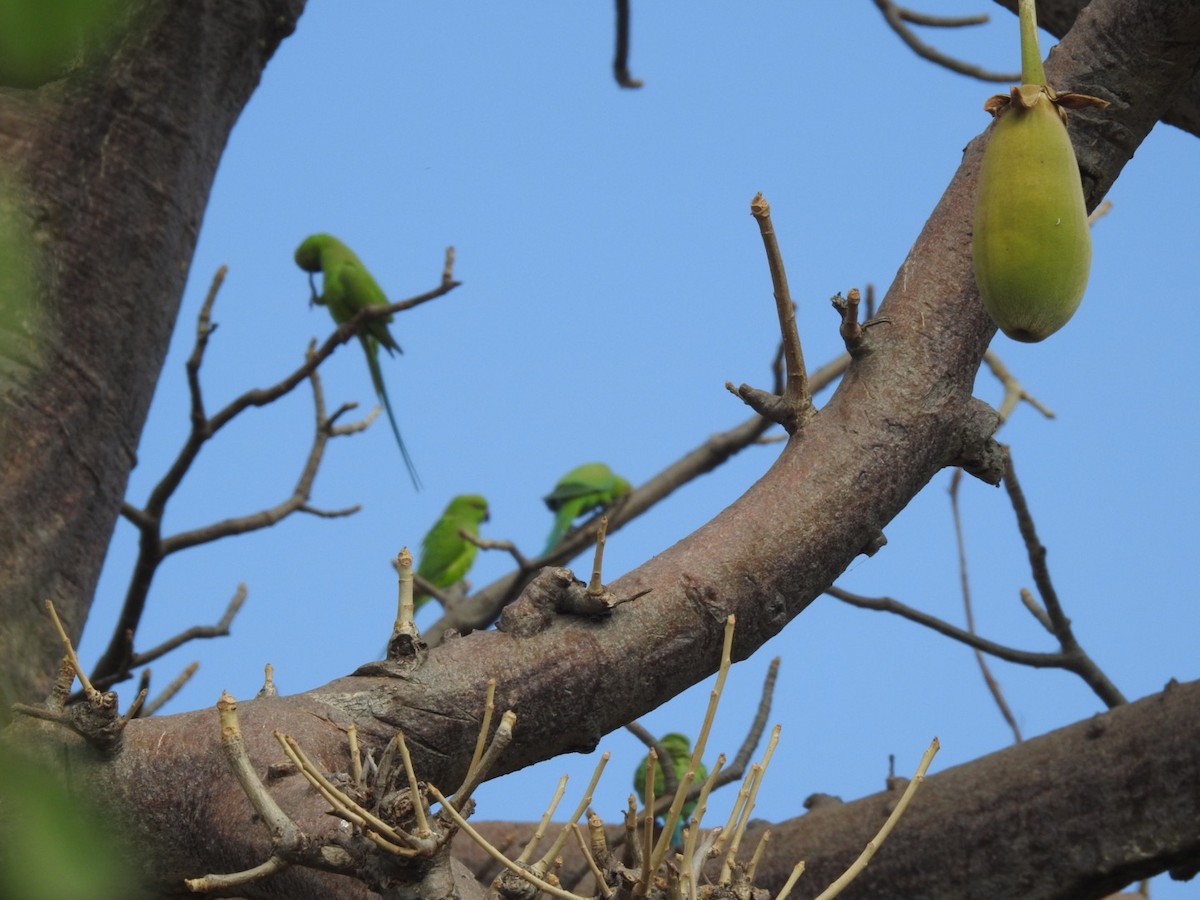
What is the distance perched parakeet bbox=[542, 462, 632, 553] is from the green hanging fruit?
15.5 ft

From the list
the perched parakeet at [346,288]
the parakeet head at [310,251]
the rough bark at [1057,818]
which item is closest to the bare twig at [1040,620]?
the rough bark at [1057,818]

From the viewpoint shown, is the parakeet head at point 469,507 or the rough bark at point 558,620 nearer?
the rough bark at point 558,620

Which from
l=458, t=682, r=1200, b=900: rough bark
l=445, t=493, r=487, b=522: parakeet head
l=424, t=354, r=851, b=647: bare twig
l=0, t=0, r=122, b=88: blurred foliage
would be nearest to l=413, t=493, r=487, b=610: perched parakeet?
l=445, t=493, r=487, b=522: parakeet head

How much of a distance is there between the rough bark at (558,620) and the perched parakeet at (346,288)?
241cm

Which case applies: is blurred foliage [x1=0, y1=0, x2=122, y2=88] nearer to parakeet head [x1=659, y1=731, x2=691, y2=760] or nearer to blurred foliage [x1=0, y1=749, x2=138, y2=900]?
blurred foliage [x1=0, y1=749, x2=138, y2=900]

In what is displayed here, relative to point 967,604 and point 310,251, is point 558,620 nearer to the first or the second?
point 967,604

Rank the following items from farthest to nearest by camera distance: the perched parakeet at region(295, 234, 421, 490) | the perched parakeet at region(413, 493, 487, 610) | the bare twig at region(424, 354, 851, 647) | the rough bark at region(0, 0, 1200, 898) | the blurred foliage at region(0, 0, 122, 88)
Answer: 1. the perched parakeet at region(413, 493, 487, 610)
2. the perched parakeet at region(295, 234, 421, 490)
3. the bare twig at region(424, 354, 851, 647)
4. the rough bark at region(0, 0, 1200, 898)
5. the blurred foliage at region(0, 0, 122, 88)

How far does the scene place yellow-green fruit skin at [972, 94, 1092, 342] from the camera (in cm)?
81

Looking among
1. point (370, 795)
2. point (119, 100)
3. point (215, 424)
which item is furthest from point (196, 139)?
point (370, 795)

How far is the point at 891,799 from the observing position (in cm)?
172

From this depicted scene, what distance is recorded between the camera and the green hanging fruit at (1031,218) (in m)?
0.81

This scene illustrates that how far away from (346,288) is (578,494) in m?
1.49

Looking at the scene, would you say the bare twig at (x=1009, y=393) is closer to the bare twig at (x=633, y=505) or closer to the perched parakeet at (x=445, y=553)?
the bare twig at (x=633, y=505)

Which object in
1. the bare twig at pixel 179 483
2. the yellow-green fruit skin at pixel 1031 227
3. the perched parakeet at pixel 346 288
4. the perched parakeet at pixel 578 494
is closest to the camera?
the yellow-green fruit skin at pixel 1031 227
